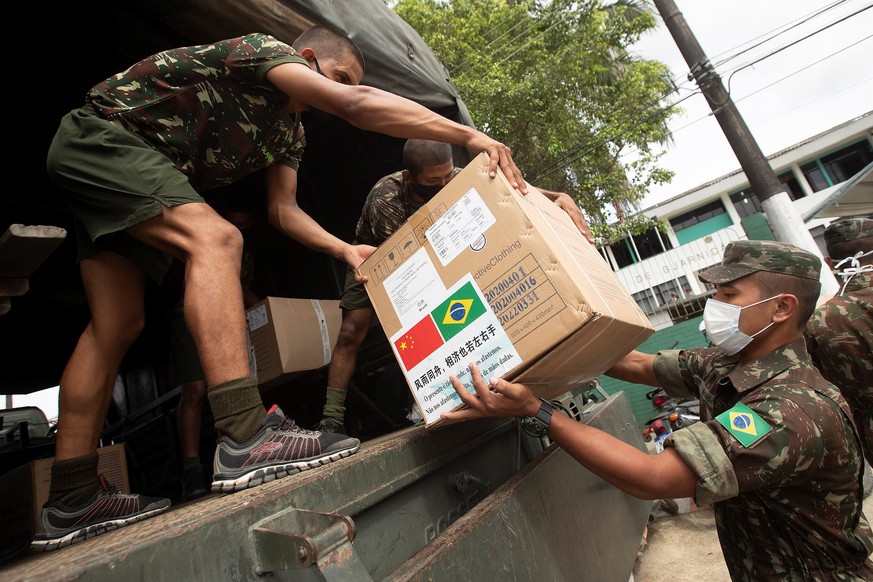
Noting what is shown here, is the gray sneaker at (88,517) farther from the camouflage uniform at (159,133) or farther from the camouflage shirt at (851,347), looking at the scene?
the camouflage shirt at (851,347)

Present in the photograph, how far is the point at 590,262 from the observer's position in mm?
1438

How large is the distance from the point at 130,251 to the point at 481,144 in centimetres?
112

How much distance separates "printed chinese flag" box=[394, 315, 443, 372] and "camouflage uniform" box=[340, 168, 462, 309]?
0.90 meters

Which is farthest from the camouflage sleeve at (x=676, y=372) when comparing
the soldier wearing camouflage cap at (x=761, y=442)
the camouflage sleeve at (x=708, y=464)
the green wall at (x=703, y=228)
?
the green wall at (x=703, y=228)

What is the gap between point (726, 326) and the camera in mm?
1672

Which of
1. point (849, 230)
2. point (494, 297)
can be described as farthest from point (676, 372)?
point (849, 230)

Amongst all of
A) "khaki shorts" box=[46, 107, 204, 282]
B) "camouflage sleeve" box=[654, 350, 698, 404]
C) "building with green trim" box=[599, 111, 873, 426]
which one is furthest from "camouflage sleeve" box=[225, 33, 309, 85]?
"building with green trim" box=[599, 111, 873, 426]

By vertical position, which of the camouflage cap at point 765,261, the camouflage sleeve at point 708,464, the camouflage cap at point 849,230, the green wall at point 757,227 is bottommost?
the green wall at point 757,227

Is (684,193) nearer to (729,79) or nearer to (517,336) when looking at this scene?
(729,79)

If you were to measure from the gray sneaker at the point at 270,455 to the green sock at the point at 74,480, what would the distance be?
365mm

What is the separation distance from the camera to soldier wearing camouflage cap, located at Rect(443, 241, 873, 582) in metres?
1.26

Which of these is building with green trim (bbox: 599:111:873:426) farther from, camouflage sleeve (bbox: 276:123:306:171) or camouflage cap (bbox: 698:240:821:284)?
camouflage sleeve (bbox: 276:123:306:171)

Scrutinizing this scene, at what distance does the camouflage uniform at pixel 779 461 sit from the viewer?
1.25m

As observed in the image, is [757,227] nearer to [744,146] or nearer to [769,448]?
[744,146]
